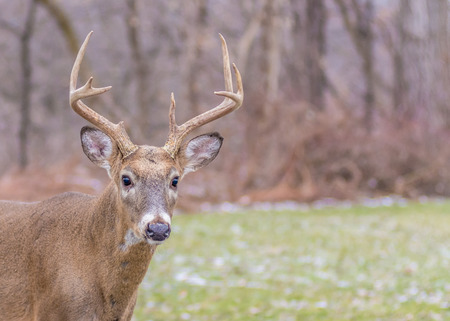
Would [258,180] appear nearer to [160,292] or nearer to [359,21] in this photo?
[359,21]

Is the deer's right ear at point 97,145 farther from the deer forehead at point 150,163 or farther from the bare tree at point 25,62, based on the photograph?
the bare tree at point 25,62

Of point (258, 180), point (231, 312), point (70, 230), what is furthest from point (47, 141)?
point (70, 230)

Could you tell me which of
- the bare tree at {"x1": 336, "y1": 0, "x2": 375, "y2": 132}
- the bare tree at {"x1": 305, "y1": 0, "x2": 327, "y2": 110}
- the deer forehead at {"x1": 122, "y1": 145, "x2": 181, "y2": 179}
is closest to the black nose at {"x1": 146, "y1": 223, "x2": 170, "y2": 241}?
the deer forehead at {"x1": 122, "y1": 145, "x2": 181, "y2": 179}

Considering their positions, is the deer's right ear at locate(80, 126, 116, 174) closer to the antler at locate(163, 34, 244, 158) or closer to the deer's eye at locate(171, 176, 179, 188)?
the antler at locate(163, 34, 244, 158)

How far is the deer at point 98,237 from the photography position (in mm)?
5145

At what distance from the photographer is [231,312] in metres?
8.64

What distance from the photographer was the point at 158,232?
4.88 m

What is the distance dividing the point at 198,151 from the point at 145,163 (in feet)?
2.01

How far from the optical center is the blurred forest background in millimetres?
20359

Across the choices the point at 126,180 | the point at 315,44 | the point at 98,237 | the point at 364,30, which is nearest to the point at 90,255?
the point at 98,237

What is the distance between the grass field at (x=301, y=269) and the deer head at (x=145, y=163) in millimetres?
2438


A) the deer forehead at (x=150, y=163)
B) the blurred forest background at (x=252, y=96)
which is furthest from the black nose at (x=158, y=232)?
the blurred forest background at (x=252, y=96)

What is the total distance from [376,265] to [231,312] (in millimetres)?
3414

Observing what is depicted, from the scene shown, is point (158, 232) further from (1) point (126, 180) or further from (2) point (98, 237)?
(2) point (98, 237)
